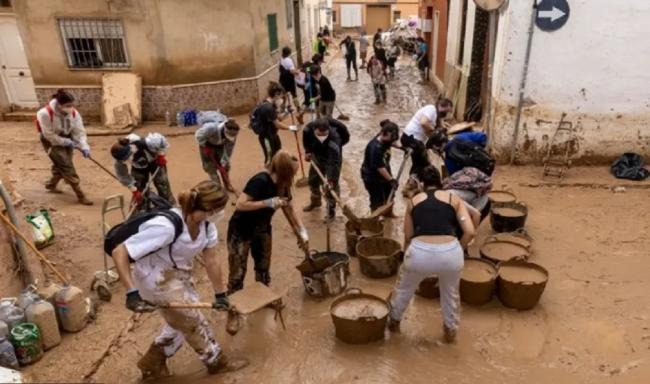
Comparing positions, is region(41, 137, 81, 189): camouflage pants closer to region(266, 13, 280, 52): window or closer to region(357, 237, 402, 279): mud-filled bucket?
region(357, 237, 402, 279): mud-filled bucket

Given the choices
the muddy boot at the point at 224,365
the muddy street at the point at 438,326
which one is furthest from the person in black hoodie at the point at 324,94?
the muddy boot at the point at 224,365

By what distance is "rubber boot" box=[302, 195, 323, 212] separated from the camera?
7453 mm

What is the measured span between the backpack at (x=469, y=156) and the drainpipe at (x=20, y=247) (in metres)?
4.87

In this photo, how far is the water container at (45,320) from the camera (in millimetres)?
4469

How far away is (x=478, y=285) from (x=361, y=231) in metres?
1.76

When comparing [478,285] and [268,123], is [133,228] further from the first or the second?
[268,123]

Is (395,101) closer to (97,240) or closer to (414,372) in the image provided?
(97,240)

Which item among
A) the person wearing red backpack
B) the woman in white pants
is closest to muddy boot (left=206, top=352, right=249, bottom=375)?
the woman in white pants

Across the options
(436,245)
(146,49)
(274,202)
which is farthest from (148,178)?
(146,49)

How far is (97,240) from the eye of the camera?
6.54m

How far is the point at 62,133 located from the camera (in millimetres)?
7164

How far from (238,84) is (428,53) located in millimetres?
8978

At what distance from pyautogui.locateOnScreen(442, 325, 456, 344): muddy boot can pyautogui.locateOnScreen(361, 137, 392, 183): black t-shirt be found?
2.35m

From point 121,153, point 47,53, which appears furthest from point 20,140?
point 121,153
